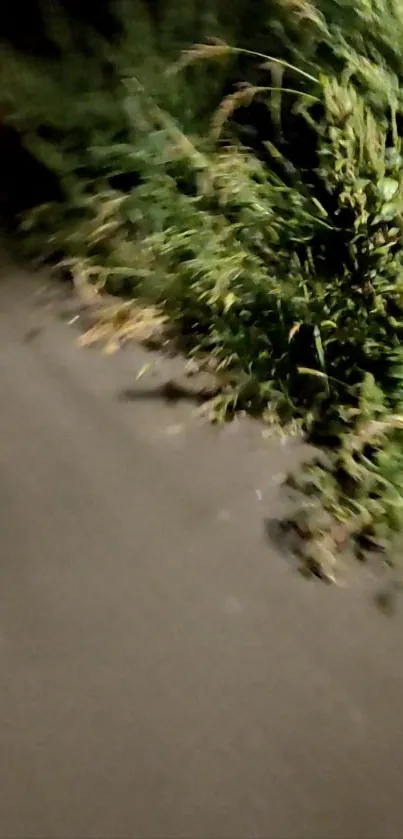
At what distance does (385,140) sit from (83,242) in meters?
0.42

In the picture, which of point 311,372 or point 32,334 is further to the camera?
point 32,334

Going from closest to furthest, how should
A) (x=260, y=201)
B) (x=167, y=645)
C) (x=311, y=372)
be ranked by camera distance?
(x=167, y=645)
(x=311, y=372)
(x=260, y=201)

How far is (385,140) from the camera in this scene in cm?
116

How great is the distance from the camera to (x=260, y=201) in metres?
1.17

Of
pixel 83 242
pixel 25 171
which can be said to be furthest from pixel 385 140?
pixel 25 171

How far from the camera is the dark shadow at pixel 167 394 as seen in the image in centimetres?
111

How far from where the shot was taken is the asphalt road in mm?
797

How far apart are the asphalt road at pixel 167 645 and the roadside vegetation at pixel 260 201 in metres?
0.08

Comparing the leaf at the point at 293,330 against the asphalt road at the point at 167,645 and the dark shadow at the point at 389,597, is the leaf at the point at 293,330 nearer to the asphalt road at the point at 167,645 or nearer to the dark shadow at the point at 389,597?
the asphalt road at the point at 167,645

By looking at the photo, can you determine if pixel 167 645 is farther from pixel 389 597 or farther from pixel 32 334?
pixel 32 334

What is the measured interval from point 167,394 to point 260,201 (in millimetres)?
280

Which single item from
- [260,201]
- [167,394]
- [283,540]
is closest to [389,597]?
[283,540]

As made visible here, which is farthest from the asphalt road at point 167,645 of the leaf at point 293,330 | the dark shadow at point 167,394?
the leaf at point 293,330

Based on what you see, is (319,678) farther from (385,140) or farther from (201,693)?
(385,140)
